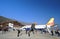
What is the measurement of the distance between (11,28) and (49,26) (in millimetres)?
13289

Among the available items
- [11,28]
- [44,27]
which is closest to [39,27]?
[44,27]

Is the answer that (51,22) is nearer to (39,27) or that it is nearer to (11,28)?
(39,27)

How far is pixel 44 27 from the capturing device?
50.8 m

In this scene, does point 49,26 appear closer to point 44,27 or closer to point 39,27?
point 44,27

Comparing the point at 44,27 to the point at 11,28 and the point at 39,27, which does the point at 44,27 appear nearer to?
the point at 39,27

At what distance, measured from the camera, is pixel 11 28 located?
172ft

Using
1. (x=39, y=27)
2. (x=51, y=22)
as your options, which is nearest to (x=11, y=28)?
(x=39, y=27)

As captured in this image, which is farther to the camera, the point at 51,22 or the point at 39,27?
the point at 39,27

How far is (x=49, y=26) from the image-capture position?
159ft

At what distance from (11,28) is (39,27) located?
1004 cm

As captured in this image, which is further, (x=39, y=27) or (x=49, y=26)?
(x=39, y=27)

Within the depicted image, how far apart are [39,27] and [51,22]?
18.1 ft

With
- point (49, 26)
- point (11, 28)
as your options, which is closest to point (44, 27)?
point (49, 26)

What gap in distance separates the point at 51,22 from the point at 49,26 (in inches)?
123
